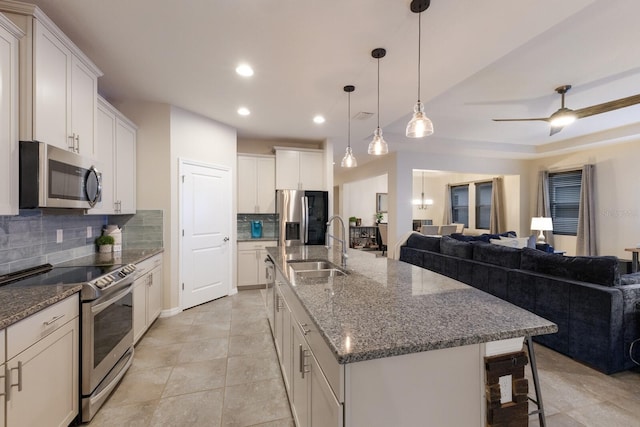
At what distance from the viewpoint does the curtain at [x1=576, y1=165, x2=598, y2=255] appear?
18.6 ft

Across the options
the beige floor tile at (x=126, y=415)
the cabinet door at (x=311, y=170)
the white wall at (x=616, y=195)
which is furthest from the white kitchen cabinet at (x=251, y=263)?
the white wall at (x=616, y=195)

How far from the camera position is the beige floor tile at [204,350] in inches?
101

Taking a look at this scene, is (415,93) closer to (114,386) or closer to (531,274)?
(531,274)

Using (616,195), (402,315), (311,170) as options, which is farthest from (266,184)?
(616,195)

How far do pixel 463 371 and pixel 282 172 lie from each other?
4.25m

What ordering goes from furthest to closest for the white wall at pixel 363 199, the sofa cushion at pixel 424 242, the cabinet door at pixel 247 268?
1. the white wall at pixel 363 199
2. the cabinet door at pixel 247 268
3. the sofa cushion at pixel 424 242

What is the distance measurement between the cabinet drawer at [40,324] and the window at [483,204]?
28.0 feet

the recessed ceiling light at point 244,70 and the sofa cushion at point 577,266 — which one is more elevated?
the recessed ceiling light at point 244,70

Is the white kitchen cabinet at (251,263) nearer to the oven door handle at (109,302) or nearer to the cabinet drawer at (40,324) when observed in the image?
the oven door handle at (109,302)

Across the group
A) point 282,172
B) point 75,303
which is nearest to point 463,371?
point 75,303

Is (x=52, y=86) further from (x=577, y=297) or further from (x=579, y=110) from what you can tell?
(x=579, y=110)

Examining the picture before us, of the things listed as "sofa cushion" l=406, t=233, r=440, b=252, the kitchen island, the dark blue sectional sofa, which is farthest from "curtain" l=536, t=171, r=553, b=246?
the kitchen island

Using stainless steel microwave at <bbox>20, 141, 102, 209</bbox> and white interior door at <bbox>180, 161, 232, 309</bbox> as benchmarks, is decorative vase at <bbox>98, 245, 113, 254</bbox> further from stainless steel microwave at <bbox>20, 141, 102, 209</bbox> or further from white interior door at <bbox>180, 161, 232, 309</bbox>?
stainless steel microwave at <bbox>20, 141, 102, 209</bbox>

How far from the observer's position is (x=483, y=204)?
785cm
